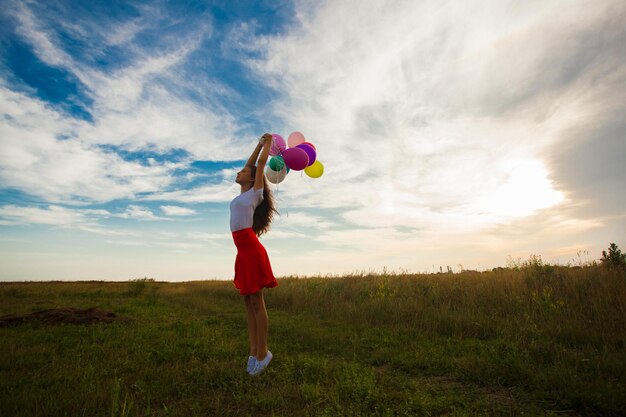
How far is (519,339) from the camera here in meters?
6.03

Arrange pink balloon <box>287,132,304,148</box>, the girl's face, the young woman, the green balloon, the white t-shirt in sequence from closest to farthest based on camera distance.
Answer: the young woman, the white t-shirt, the girl's face, the green balloon, pink balloon <box>287,132,304,148</box>

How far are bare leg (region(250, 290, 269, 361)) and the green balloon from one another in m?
2.21

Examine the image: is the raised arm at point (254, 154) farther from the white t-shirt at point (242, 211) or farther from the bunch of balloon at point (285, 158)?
the white t-shirt at point (242, 211)

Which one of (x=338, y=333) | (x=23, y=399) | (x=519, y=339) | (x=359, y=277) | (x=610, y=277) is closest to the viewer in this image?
(x=23, y=399)

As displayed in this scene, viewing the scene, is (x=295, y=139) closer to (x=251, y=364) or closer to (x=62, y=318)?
(x=251, y=364)

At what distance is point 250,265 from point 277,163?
197cm

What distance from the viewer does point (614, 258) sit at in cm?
947

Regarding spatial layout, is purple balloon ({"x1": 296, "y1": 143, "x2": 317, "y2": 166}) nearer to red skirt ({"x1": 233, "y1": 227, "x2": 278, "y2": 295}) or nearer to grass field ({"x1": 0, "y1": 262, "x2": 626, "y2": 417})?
red skirt ({"x1": 233, "y1": 227, "x2": 278, "y2": 295})

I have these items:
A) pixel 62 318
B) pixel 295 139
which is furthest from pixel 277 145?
pixel 62 318

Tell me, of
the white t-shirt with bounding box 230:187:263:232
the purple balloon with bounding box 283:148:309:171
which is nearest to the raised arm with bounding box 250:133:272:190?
the white t-shirt with bounding box 230:187:263:232

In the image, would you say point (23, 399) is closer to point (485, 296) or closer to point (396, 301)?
point (396, 301)

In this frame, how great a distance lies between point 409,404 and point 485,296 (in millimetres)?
6398

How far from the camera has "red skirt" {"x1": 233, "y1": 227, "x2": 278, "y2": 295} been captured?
4.78 metres

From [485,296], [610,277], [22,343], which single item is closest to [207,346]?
[22,343]
